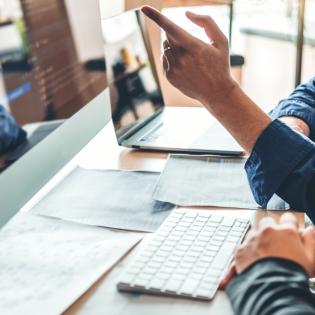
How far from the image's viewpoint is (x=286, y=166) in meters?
0.91

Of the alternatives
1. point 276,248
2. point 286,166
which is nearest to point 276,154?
point 286,166

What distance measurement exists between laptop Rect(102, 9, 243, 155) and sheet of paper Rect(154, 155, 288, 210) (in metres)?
0.07

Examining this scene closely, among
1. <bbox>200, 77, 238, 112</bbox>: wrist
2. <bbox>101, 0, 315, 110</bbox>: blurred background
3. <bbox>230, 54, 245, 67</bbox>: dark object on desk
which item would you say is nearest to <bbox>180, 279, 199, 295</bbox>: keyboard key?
<bbox>200, 77, 238, 112</bbox>: wrist

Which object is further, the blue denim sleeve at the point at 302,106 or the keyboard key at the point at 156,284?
the blue denim sleeve at the point at 302,106

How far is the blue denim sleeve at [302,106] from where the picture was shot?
1229 millimetres

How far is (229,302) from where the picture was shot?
679mm

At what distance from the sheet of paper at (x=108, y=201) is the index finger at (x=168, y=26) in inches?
11.3

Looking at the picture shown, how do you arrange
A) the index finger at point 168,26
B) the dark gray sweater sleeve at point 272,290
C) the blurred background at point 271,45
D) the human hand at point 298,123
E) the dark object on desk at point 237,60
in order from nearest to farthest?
the dark gray sweater sleeve at point 272,290
the index finger at point 168,26
the human hand at point 298,123
the dark object on desk at point 237,60
the blurred background at point 271,45

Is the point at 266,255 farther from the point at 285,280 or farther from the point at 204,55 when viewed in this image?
the point at 204,55

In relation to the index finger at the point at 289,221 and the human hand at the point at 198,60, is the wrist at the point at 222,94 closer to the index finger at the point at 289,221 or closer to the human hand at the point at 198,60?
the human hand at the point at 198,60

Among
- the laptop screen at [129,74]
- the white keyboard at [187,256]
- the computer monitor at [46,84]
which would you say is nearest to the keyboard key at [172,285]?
the white keyboard at [187,256]

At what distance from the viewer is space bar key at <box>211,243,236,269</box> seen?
0.74 metres

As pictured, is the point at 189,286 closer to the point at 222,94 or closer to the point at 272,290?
the point at 272,290

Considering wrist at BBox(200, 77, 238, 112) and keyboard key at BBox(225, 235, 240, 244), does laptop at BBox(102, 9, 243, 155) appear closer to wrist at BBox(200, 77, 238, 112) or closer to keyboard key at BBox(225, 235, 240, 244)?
wrist at BBox(200, 77, 238, 112)
